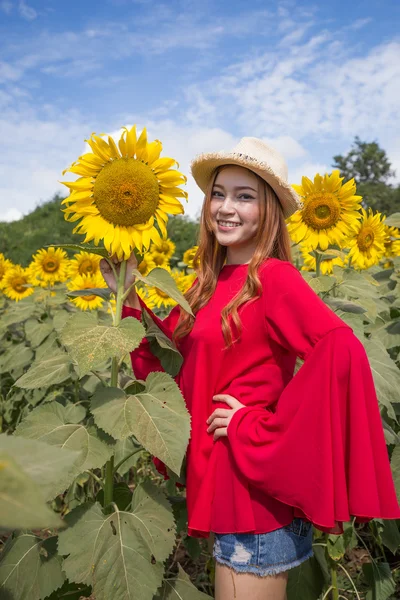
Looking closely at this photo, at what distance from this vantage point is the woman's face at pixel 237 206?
6.91 feet

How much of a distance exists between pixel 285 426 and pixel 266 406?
195 mm

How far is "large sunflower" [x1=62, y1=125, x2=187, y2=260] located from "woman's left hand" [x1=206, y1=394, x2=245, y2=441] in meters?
0.58

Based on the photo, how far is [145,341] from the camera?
2.18m

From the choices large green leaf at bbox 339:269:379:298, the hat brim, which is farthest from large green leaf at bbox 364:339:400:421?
the hat brim

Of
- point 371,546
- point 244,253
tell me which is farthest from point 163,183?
point 371,546

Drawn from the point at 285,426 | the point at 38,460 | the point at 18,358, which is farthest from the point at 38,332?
the point at 38,460

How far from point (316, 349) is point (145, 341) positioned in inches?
27.1

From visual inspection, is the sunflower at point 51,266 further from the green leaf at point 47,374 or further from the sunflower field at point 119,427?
the green leaf at point 47,374

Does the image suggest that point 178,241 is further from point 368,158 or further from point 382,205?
point 368,158

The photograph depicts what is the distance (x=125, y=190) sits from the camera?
191 centimetres

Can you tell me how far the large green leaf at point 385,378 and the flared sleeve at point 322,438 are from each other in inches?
30.8

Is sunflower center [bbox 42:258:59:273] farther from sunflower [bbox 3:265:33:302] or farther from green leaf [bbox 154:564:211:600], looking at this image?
green leaf [bbox 154:564:211:600]

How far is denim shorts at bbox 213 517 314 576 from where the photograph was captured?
1.80 m

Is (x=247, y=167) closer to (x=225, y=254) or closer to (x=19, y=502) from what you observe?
(x=225, y=254)
